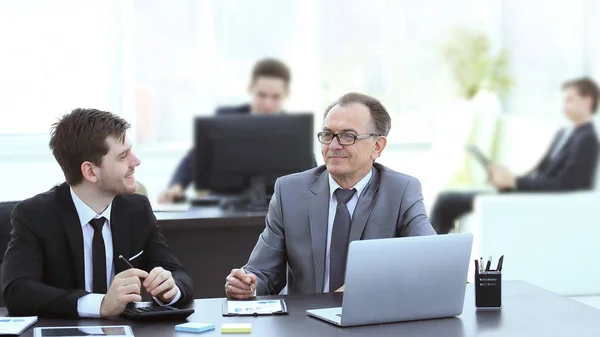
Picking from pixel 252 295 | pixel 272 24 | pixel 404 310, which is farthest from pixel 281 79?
pixel 404 310

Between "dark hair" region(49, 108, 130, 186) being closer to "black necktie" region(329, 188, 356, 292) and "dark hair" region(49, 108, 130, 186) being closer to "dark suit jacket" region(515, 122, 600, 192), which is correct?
"black necktie" region(329, 188, 356, 292)

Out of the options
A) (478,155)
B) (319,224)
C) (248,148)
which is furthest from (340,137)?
(478,155)

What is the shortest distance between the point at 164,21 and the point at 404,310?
5424 millimetres

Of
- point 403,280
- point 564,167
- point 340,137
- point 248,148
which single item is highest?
point 340,137

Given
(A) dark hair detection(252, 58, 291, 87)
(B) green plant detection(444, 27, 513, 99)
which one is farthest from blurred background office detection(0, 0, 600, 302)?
(A) dark hair detection(252, 58, 291, 87)

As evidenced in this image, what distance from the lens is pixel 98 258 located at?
273 centimetres

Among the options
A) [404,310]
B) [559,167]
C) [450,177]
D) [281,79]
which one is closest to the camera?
[404,310]

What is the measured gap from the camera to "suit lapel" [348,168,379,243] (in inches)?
116

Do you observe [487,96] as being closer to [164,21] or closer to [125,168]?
[164,21]

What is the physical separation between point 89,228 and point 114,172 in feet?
→ 0.61

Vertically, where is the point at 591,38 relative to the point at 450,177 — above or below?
above

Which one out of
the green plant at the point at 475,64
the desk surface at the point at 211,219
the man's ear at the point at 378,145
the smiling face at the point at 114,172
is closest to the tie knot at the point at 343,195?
the man's ear at the point at 378,145

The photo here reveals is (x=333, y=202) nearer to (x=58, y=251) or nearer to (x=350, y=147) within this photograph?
(x=350, y=147)

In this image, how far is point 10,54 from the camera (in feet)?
23.4
